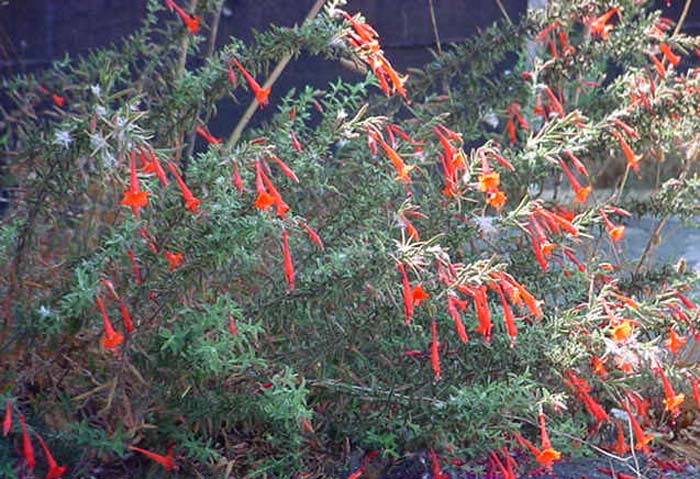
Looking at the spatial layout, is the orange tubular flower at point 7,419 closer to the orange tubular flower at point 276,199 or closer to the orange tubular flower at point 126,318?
the orange tubular flower at point 126,318

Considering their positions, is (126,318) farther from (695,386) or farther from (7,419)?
(695,386)

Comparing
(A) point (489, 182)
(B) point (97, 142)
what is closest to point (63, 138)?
(B) point (97, 142)

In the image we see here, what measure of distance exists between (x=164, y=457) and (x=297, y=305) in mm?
572

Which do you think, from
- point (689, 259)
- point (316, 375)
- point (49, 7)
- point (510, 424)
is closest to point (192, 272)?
point (316, 375)

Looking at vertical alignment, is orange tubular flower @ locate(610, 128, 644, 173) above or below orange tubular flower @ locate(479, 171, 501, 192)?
below

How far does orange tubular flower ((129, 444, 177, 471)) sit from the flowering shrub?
1 centimetres

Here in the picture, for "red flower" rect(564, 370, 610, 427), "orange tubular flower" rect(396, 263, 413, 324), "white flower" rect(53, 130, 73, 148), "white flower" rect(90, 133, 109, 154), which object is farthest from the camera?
"red flower" rect(564, 370, 610, 427)

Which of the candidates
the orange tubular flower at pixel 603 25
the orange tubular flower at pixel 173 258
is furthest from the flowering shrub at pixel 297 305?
the orange tubular flower at pixel 603 25

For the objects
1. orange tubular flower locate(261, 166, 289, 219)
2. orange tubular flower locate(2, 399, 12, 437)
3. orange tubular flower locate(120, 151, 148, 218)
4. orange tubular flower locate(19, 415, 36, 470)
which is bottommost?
orange tubular flower locate(19, 415, 36, 470)

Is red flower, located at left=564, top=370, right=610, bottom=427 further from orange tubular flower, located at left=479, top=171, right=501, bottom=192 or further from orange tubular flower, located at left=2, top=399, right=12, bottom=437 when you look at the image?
orange tubular flower, located at left=2, top=399, right=12, bottom=437

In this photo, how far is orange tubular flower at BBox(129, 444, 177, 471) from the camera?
2.85 meters

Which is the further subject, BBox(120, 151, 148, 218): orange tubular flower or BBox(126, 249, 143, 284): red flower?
BBox(126, 249, 143, 284): red flower

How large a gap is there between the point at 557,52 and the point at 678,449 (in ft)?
5.43

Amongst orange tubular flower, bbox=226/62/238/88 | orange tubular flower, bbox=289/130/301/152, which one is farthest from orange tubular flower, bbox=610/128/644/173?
orange tubular flower, bbox=226/62/238/88
